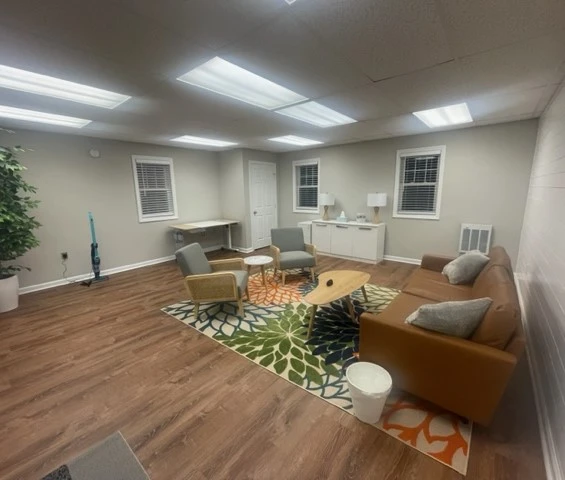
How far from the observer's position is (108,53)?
1.77 metres

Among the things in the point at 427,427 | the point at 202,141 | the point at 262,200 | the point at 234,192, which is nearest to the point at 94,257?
the point at 202,141

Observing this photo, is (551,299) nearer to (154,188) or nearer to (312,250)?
(312,250)

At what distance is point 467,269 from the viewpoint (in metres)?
2.84

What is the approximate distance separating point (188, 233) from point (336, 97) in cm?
450

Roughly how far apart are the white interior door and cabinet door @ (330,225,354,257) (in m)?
1.94

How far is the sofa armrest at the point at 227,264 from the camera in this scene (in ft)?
11.9

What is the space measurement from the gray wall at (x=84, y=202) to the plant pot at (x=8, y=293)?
1.96 ft

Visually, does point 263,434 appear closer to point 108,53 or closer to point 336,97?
point 108,53

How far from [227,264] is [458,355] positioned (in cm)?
282

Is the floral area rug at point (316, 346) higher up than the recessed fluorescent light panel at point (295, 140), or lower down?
lower down

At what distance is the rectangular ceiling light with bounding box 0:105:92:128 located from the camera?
3.00m

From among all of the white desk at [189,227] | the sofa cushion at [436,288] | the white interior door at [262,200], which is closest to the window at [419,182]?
the sofa cushion at [436,288]

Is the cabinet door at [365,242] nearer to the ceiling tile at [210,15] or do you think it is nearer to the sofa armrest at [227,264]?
the sofa armrest at [227,264]

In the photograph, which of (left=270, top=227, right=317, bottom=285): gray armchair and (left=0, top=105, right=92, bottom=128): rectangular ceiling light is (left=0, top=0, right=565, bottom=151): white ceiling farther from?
(left=270, top=227, right=317, bottom=285): gray armchair
